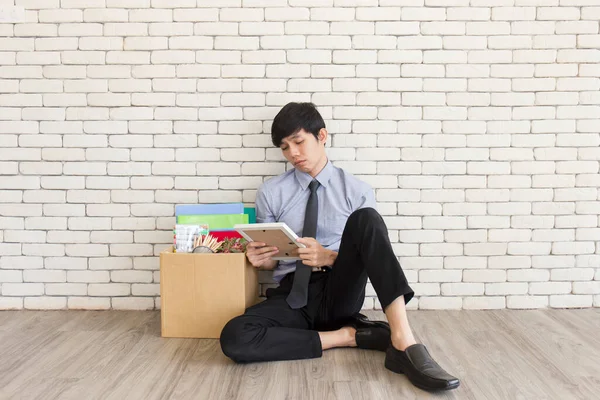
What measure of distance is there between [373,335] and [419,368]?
42 cm

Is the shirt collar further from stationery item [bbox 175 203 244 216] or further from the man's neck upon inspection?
stationery item [bbox 175 203 244 216]

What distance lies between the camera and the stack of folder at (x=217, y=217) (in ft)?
9.71

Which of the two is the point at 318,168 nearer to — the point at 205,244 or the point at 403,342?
the point at 205,244

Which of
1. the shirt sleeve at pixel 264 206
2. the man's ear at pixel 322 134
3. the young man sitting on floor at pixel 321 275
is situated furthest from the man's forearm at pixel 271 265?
the man's ear at pixel 322 134

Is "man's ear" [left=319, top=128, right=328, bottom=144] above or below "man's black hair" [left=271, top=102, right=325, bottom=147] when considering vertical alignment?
below

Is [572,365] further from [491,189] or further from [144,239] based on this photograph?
[144,239]

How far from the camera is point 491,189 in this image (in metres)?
3.23

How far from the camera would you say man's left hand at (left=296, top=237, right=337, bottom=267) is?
8.54ft

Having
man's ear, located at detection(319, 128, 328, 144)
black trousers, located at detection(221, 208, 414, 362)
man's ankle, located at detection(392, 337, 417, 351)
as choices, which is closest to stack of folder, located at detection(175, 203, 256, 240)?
black trousers, located at detection(221, 208, 414, 362)

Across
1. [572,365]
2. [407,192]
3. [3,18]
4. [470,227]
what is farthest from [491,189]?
[3,18]

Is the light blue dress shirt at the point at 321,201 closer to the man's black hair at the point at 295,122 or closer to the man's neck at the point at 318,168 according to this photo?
the man's neck at the point at 318,168

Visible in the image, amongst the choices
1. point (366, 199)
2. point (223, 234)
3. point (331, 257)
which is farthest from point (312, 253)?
point (223, 234)

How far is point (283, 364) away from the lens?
95.4 inches

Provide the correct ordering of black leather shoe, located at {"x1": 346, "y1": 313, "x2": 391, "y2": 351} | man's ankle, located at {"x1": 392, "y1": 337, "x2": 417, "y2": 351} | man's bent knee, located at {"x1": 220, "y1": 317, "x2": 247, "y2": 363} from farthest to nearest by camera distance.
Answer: black leather shoe, located at {"x1": 346, "y1": 313, "x2": 391, "y2": 351} < man's bent knee, located at {"x1": 220, "y1": 317, "x2": 247, "y2": 363} < man's ankle, located at {"x1": 392, "y1": 337, "x2": 417, "y2": 351}
